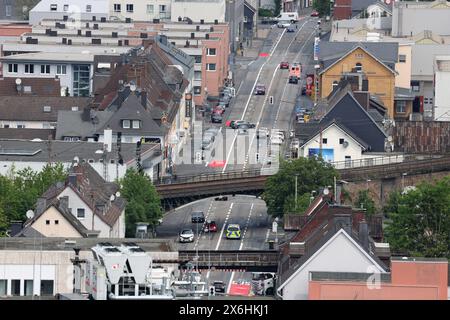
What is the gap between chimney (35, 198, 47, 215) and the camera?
4620 centimetres

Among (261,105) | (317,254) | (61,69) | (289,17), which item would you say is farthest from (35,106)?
(317,254)

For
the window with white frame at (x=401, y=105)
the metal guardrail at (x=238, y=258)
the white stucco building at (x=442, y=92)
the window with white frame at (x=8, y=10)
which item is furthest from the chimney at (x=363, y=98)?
the window with white frame at (x=8, y=10)

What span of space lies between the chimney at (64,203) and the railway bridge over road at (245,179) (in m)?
12.5

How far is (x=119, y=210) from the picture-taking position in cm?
5131

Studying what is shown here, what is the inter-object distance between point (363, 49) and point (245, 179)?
17.9m

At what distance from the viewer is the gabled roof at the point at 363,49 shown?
260ft

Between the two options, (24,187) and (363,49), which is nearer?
(24,187)

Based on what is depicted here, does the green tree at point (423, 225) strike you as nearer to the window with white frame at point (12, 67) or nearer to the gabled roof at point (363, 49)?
the gabled roof at point (363, 49)

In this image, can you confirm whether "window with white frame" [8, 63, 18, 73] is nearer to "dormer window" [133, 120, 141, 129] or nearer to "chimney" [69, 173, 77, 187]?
"dormer window" [133, 120, 141, 129]

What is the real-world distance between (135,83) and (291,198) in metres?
14.5

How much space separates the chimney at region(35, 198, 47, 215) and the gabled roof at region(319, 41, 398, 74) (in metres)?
32.5

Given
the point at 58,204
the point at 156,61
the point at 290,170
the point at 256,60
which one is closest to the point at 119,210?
the point at 58,204

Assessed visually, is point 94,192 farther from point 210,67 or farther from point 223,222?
point 210,67

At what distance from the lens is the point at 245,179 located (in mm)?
62562
